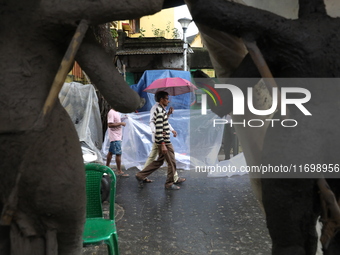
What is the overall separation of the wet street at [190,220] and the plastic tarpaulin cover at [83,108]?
4.08 feet

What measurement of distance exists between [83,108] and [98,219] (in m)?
4.58

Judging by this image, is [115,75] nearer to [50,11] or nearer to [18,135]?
[50,11]

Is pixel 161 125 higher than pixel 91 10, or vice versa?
pixel 91 10

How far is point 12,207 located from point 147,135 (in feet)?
20.5

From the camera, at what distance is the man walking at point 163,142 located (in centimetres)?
569

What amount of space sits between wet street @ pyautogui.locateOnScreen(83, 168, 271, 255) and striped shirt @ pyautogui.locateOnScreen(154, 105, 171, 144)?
2.85ft

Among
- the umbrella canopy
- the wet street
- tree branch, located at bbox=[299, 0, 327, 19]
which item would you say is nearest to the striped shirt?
the wet street

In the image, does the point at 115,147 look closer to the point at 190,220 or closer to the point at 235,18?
the point at 190,220

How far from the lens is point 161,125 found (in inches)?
228

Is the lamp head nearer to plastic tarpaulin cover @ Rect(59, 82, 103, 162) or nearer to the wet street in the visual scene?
plastic tarpaulin cover @ Rect(59, 82, 103, 162)

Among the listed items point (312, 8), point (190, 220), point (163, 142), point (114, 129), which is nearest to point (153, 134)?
point (163, 142)

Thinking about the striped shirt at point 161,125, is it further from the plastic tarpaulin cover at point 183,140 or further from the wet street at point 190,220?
the plastic tarpaulin cover at point 183,140

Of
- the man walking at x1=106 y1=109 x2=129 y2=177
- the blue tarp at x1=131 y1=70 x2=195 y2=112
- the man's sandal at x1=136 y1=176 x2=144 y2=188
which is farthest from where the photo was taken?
the blue tarp at x1=131 y1=70 x2=195 y2=112

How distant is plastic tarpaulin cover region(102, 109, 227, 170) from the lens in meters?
7.41
